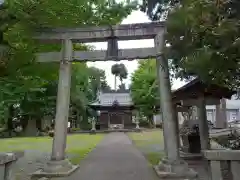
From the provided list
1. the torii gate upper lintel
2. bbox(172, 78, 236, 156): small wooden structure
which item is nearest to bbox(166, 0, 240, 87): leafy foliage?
the torii gate upper lintel

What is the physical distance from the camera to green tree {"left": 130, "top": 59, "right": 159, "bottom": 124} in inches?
1500

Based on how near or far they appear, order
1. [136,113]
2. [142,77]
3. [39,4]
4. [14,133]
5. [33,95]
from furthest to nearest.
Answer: [136,113] < [142,77] < [14,133] < [33,95] < [39,4]

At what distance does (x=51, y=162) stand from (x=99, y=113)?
37.4 metres

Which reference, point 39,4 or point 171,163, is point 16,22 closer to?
point 39,4

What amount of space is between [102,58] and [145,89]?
28839 mm

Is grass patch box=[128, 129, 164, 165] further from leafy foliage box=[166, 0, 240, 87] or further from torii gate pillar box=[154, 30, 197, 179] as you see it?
leafy foliage box=[166, 0, 240, 87]

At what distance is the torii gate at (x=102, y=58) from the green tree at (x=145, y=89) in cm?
2688

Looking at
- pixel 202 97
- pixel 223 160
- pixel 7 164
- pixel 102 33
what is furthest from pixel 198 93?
pixel 7 164

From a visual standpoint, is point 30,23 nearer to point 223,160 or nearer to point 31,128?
point 223,160

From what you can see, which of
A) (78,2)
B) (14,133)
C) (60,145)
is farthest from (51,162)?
(14,133)

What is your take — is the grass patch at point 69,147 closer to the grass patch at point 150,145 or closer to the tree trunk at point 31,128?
the grass patch at point 150,145

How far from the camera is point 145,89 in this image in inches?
1523

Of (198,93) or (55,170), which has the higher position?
(198,93)

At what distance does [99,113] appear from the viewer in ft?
153
